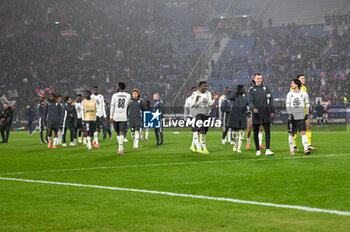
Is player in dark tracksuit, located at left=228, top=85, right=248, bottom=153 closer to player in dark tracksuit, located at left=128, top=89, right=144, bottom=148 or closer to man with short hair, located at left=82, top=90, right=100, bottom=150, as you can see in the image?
player in dark tracksuit, located at left=128, top=89, right=144, bottom=148

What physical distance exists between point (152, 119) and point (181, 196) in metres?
17.3

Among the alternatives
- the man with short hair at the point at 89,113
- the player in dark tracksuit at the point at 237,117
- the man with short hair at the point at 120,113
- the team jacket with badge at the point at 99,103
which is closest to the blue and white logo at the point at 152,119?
the team jacket with badge at the point at 99,103

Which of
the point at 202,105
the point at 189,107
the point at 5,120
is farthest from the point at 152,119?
the point at 5,120

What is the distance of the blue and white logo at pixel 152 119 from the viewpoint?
24.5 metres

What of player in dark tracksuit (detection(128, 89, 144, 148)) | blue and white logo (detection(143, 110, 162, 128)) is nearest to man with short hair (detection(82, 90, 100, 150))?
player in dark tracksuit (detection(128, 89, 144, 148))

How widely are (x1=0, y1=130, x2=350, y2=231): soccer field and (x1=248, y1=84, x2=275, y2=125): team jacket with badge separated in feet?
5.69

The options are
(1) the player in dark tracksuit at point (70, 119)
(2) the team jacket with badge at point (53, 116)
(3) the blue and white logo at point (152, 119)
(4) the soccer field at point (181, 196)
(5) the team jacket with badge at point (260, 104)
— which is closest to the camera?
(4) the soccer field at point (181, 196)

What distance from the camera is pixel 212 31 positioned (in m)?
62.6

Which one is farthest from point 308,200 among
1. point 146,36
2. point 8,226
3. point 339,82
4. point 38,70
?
point 146,36

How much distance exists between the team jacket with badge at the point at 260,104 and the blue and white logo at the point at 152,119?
330 inches

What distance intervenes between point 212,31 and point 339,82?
18.8m

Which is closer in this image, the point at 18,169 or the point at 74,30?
the point at 18,169

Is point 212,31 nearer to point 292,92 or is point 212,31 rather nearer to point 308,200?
point 292,92

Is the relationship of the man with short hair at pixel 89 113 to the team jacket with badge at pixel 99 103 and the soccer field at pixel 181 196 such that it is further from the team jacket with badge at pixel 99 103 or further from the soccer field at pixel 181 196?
the soccer field at pixel 181 196
